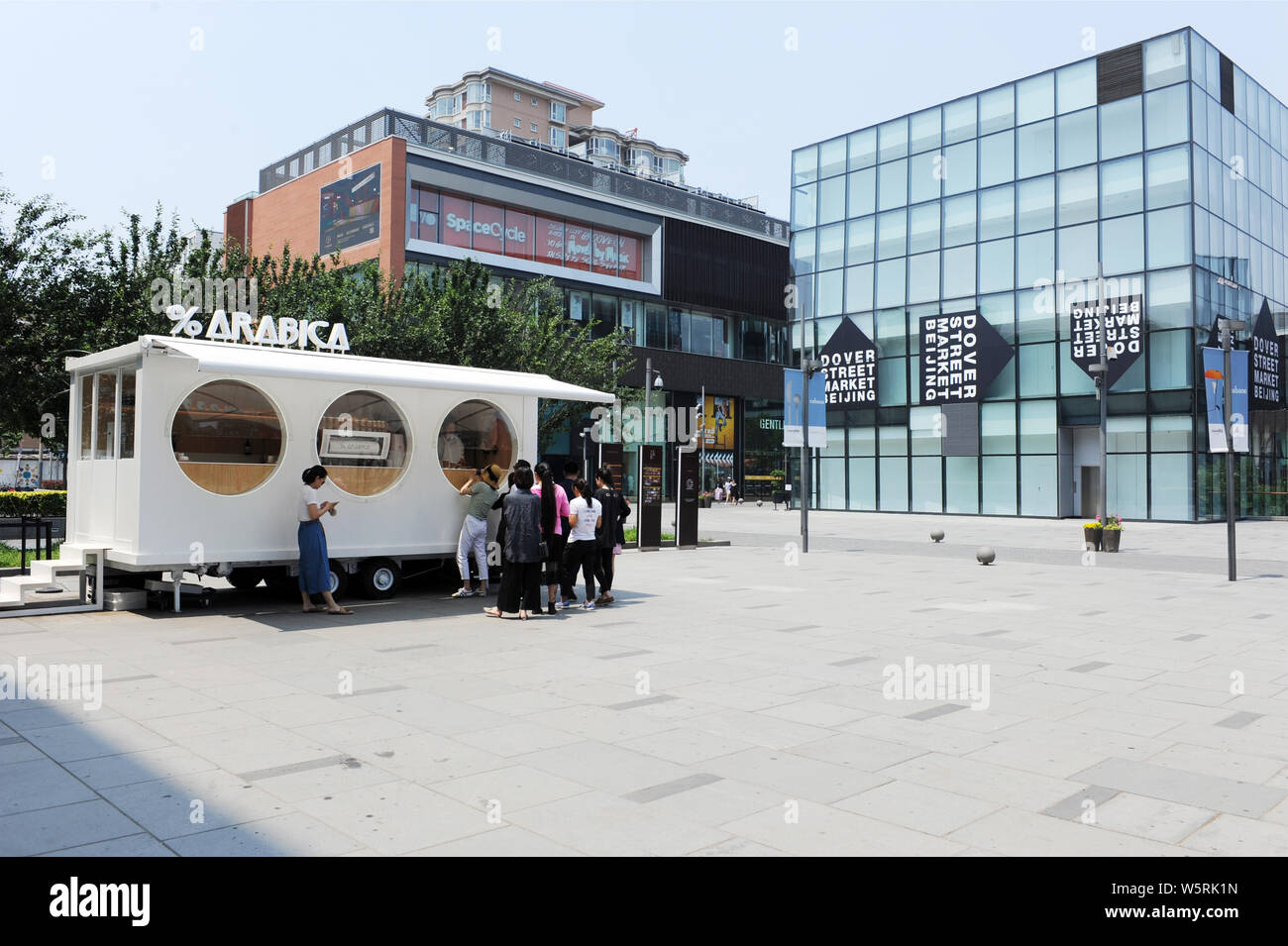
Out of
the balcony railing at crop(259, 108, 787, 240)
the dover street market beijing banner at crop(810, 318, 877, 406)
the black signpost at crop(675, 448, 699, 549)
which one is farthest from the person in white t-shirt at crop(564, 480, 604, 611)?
the balcony railing at crop(259, 108, 787, 240)

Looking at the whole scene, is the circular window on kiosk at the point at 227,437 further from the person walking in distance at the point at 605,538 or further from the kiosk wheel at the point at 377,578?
the person walking in distance at the point at 605,538

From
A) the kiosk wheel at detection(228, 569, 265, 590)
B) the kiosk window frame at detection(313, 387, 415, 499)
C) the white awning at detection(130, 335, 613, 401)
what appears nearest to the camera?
the white awning at detection(130, 335, 613, 401)

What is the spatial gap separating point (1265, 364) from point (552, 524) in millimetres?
39459

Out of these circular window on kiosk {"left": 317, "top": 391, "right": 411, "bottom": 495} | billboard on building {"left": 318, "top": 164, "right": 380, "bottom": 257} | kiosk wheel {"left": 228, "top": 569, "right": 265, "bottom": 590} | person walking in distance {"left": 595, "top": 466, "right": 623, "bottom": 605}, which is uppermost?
billboard on building {"left": 318, "top": 164, "right": 380, "bottom": 257}

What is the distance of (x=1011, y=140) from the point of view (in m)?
42.4

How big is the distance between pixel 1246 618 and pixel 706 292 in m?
48.6

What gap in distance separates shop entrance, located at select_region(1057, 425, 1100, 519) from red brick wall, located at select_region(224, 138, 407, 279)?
28.2 metres

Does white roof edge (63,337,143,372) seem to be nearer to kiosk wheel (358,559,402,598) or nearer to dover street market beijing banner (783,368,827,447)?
kiosk wheel (358,559,402,598)

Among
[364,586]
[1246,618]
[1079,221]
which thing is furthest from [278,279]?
[1079,221]

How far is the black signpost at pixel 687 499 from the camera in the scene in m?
23.2

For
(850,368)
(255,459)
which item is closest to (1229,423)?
(255,459)

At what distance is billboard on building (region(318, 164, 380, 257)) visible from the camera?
45.5 metres

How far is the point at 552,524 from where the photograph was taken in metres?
12.9

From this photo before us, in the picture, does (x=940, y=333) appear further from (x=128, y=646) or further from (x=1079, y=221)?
(x=128, y=646)
